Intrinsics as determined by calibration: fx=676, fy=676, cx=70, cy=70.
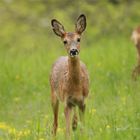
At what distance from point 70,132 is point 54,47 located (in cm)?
1245

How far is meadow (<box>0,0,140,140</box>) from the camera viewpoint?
789 centimetres

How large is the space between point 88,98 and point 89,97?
509 mm

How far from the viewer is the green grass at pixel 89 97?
7.84 meters

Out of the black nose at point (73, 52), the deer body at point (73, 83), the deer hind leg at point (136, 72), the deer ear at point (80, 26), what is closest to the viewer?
the black nose at point (73, 52)

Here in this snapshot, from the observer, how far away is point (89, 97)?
→ 1068 cm

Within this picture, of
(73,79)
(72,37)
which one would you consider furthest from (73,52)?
(73,79)

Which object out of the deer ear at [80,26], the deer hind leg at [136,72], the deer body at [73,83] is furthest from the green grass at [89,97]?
the deer ear at [80,26]

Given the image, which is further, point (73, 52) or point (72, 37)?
point (72, 37)

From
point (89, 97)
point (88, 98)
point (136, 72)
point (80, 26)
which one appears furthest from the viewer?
point (136, 72)

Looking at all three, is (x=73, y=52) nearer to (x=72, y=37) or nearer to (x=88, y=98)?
(x=72, y=37)

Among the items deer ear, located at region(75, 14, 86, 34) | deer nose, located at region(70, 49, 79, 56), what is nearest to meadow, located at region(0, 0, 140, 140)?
deer nose, located at region(70, 49, 79, 56)

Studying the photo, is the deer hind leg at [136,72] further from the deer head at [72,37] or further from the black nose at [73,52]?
the black nose at [73,52]

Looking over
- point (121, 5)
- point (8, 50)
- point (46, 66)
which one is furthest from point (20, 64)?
point (121, 5)

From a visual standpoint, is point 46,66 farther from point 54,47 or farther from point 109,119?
point 109,119
